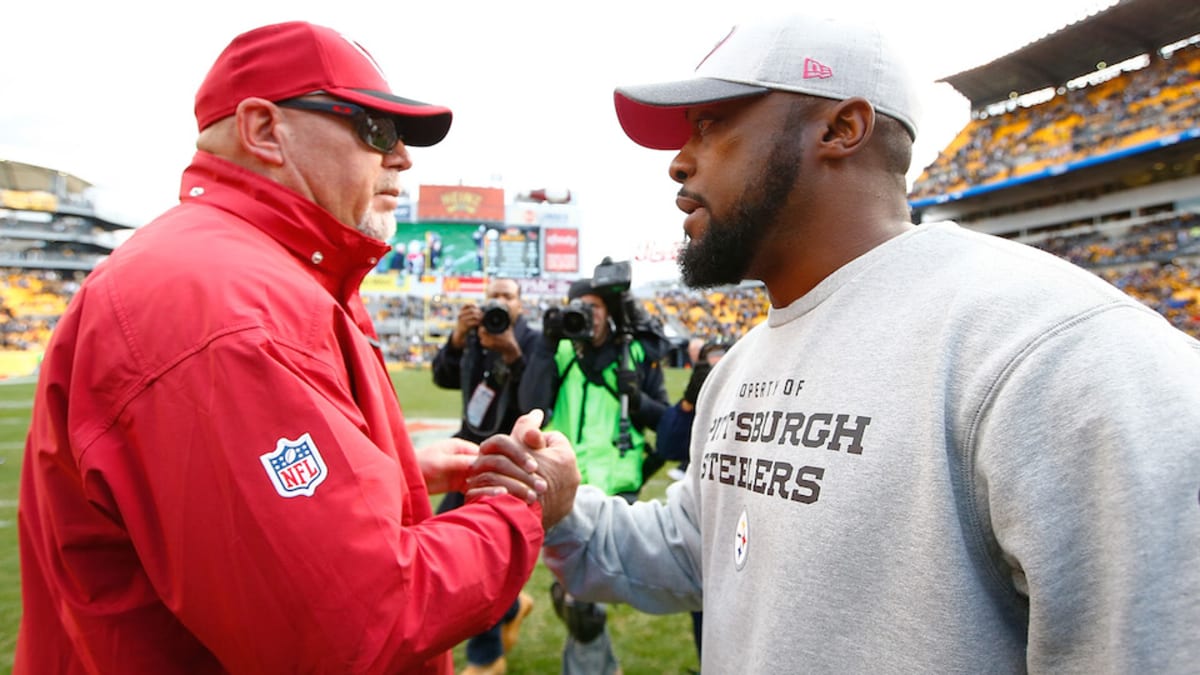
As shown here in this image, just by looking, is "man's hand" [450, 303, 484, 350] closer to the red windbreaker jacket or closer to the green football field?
the green football field

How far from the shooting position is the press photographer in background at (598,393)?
142 inches

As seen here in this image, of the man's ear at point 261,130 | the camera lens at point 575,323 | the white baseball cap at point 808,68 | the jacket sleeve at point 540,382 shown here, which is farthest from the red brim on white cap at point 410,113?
the jacket sleeve at point 540,382

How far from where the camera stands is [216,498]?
1.06m

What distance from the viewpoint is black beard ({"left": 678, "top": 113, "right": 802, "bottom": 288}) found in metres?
1.45

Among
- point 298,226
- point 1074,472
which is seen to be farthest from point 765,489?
point 298,226

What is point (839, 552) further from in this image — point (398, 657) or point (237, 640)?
point (237, 640)

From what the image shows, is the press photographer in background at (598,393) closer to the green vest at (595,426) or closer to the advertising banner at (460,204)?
the green vest at (595,426)

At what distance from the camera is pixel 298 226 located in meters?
1.50

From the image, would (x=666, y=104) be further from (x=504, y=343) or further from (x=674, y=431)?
(x=504, y=343)

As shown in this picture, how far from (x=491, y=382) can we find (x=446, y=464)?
230 cm

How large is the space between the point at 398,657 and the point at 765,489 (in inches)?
27.6

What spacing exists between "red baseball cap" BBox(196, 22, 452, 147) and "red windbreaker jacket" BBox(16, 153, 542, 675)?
0.38m

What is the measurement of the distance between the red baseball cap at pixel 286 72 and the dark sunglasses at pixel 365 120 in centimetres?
2

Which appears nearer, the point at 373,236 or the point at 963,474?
the point at 963,474
